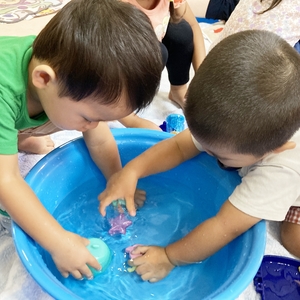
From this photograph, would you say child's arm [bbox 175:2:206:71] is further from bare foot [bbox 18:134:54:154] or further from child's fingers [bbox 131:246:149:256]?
child's fingers [bbox 131:246:149:256]

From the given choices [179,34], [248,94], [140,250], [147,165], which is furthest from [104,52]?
[179,34]

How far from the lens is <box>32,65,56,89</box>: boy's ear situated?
0.63 meters

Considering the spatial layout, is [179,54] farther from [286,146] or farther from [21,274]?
[21,274]

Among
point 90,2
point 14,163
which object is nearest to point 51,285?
point 14,163

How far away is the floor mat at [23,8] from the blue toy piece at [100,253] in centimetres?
131

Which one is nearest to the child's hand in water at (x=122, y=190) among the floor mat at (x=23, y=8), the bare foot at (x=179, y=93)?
the bare foot at (x=179, y=93)

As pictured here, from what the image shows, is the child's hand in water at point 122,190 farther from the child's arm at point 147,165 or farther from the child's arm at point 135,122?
the child's arm at point 135,122

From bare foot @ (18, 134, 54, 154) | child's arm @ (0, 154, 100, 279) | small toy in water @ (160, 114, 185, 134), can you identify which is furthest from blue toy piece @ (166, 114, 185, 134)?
child's arm @ (0, 154, 100, 279)

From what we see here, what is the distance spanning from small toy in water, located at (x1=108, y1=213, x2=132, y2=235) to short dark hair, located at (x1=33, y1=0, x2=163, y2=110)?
37 centimetres

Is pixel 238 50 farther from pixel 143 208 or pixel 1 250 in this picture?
pixel 1 250

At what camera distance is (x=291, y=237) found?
0.94m

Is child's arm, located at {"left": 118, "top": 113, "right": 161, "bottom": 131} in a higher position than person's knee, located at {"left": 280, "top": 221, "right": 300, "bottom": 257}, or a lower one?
higher

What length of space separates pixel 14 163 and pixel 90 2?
31cm

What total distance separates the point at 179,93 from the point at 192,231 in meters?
0.70
